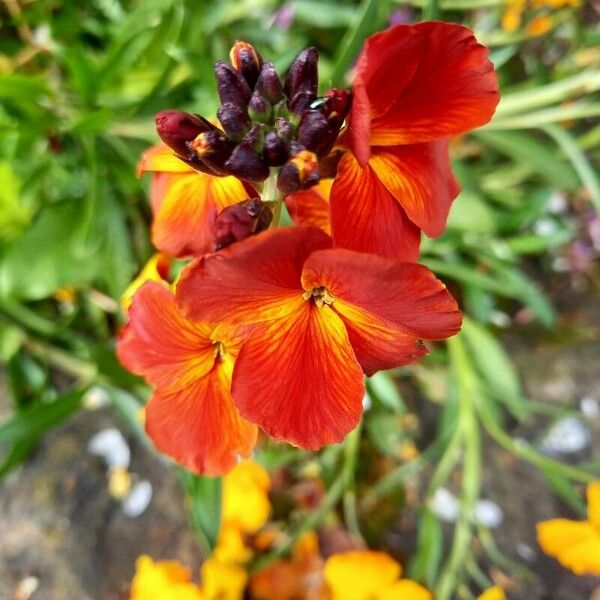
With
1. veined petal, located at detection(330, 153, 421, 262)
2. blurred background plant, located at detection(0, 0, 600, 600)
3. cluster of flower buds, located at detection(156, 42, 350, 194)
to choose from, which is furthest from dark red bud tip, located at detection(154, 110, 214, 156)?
blurred background plant, located at detection(0, 0, 600, 600)

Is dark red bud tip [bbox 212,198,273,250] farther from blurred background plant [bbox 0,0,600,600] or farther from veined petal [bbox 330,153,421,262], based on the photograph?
blurred background plant [bbox 0,0,600,600]

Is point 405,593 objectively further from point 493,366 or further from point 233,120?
point 233,120

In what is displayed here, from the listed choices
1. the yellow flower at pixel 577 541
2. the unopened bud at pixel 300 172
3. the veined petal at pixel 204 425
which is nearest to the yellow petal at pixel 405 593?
the yellow flower at pixel 577 541

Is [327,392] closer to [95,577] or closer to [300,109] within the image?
[300,109]

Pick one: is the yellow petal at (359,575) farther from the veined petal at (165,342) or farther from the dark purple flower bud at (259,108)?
the dark purple flower bud at (259,108)

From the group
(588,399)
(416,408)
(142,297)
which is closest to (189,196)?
(142,297)
